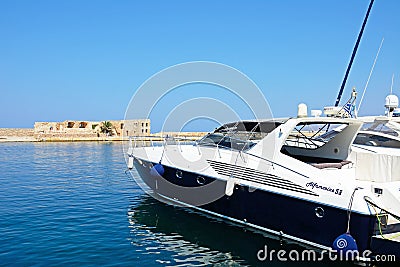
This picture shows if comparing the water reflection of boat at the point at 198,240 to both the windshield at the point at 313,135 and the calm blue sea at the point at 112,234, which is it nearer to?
the calm blue sea at the point at 112,234

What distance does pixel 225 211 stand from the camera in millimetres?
9273

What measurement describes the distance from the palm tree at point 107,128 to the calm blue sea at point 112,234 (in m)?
57.8

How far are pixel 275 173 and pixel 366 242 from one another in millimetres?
2153

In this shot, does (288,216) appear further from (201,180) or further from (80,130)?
(80,130)

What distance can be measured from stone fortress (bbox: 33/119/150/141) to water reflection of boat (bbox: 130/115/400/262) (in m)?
51.2

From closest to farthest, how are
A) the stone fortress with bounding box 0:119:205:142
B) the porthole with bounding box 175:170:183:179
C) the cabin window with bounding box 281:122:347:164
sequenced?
the cabin window with bounding box 281:122:347:164, the porthole with bounding box 175:170:183:179, the stone fortress with bounding box 0:119:205:142

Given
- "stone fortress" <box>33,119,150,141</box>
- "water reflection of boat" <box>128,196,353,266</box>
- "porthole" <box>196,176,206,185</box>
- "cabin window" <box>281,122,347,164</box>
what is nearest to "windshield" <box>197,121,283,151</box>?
"cabin window" <box>281,122,347,164</box>

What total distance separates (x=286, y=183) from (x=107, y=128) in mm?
65916

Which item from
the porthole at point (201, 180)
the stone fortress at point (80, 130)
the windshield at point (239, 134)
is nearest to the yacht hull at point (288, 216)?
the porthole at point (201, 180)

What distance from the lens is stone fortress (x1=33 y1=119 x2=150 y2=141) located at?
63.6 m

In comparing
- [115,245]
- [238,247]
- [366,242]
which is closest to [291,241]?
[238,247]

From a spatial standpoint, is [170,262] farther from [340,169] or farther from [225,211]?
[340,169]

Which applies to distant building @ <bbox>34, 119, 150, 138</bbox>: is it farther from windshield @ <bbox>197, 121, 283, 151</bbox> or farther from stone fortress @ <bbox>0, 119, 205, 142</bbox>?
windshield @ <bbox>197, 121, 283, 151</bbox>

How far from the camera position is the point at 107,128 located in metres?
70.8
